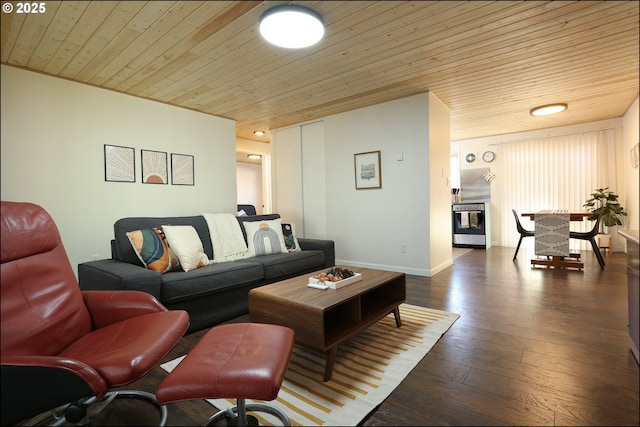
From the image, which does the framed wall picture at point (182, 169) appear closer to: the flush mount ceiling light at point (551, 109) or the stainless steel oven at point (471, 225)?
the flush mount ceiling light at point (551, 109)

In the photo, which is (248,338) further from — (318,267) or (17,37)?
(17,37)

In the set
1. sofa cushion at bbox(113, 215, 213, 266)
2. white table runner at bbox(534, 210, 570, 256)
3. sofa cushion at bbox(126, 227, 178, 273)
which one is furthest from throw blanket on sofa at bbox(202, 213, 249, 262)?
white table runner at bbox(534, 210, 570, 256)

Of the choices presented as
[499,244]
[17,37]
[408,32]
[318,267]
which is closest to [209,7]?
[408,32]

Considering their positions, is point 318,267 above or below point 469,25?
below

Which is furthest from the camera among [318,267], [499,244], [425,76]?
[499,244]

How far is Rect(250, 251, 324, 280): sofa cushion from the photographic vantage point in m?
2.78

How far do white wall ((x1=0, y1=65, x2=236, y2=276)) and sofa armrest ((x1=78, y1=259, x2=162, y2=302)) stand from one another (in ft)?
3.86

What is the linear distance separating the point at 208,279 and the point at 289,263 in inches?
34.1

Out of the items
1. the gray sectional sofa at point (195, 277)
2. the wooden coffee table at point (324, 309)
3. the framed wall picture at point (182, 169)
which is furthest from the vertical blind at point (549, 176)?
the framed wall picture at point (182, 169)

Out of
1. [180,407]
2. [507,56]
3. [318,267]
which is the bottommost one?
[180,407]

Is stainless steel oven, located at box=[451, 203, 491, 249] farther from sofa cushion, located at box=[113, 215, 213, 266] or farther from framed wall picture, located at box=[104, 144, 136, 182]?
framed wall picture, located at box=[104, 144, 136, 182]

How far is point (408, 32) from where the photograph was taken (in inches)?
88.9

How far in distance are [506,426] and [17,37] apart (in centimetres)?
395

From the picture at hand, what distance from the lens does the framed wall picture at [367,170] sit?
404 centimetres
